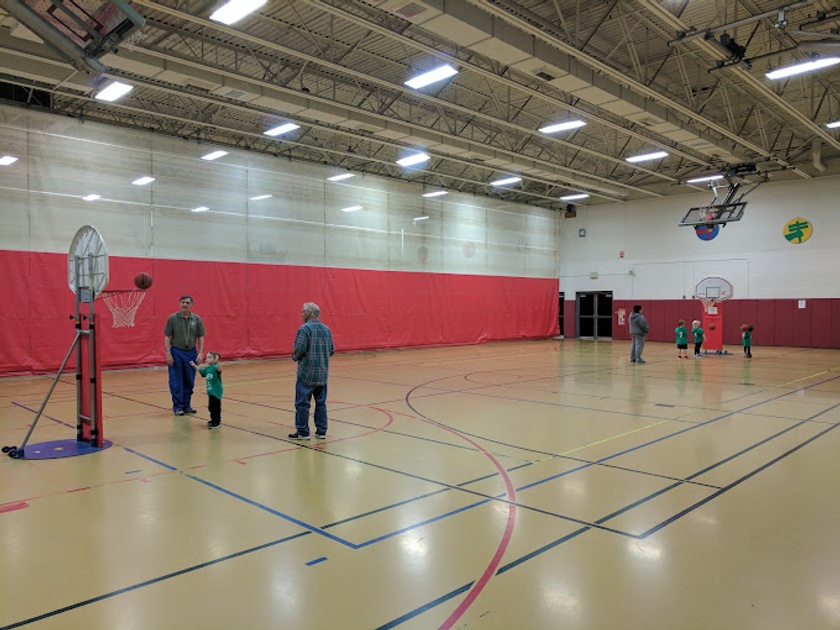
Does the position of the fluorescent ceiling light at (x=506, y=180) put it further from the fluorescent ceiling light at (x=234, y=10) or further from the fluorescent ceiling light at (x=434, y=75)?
the fluorescent ceiling light at (x=234, y=10)

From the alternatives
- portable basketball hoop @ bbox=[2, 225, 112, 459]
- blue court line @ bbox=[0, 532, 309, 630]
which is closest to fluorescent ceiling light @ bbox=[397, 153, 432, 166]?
portable basketball hoop @ bbox=[2, 225, 112, 459]

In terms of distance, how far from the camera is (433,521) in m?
4.99

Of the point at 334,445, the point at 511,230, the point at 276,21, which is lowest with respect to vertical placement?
the point at 334,445

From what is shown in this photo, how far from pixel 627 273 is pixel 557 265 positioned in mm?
4026

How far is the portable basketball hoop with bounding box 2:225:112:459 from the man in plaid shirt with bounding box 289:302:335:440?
245 cm

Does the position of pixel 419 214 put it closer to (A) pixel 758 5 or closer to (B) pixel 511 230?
(B) pixel 511 230

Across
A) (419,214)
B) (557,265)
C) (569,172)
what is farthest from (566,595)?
(557,265)

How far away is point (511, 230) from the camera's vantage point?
3070 centimetres

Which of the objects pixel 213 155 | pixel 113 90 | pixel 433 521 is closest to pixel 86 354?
pixel 433 521

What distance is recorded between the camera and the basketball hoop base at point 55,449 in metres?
7.13

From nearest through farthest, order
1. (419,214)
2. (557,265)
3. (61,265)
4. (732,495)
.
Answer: (732,495), (61,265), (419,214), (557,265)

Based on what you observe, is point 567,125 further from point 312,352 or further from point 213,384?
point 213,384

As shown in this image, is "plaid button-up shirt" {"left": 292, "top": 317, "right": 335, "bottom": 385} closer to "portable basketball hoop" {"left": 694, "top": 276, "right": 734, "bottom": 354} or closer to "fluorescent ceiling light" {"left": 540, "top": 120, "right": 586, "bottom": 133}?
"fluorescent ceiling light" {"left": 540, "top": 120, "right": 586, "bottom": 133}

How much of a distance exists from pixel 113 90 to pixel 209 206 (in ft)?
19.7
